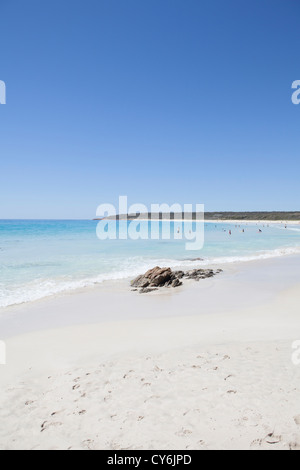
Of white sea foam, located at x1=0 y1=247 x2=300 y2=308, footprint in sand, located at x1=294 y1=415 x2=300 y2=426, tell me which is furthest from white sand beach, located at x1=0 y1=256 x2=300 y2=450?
white sea foam, located at x1=0 y1=247 x2=300 y2=308

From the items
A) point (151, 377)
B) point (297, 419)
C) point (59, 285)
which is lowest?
point (59, 285)

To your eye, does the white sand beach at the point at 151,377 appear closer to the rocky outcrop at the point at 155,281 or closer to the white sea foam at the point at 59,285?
the white sea foam at the point at 59,285

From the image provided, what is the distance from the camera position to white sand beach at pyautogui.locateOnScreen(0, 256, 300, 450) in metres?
3.69

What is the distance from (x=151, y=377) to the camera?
508 centimetres

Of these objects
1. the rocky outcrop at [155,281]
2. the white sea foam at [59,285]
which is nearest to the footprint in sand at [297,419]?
the rocky outcrop at [155,281]

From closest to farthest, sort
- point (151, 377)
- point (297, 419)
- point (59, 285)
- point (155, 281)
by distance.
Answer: point (297, 419) → point (151, 377) → point (155, 281) → point (59, 285)

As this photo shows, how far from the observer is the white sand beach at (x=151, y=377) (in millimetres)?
3691

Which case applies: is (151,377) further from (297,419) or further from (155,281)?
(155,281)

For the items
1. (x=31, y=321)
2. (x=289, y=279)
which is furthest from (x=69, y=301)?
(x=289, y=279)

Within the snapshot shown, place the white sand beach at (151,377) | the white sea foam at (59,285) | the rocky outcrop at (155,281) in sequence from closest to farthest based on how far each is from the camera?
the white sand beach at (151,377), the white sea foam at (59,285), the rocky outcrop at (155,281)

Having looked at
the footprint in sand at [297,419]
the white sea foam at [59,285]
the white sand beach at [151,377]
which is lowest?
the white sea foam at [59,285]

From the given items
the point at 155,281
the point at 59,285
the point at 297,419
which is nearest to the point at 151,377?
the point at 297,419
